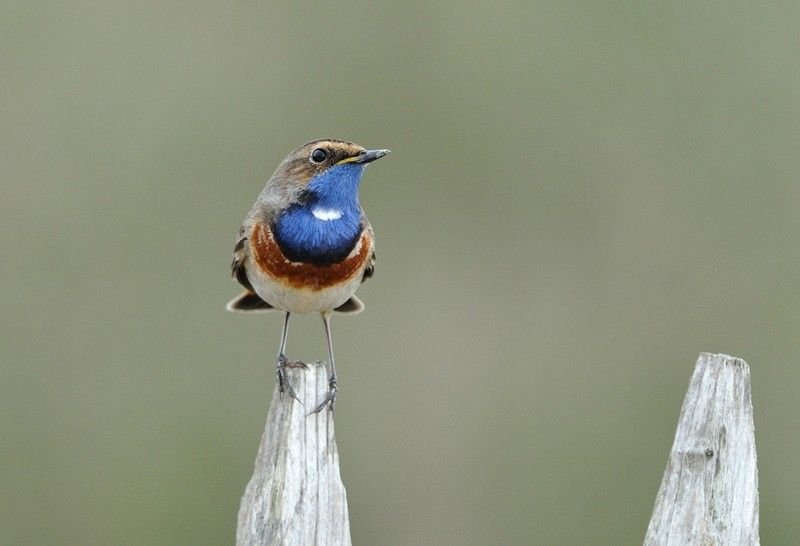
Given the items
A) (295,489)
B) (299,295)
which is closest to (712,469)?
(295,489)

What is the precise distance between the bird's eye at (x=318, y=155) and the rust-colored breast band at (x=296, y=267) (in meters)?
0.31

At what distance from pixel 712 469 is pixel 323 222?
193cm

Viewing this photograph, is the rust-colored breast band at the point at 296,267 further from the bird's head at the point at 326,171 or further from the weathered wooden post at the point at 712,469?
the weathered wooden post at the point at 712,469

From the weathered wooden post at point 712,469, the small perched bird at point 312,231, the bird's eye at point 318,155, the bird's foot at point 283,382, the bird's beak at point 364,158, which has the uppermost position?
the bird's eye at point 318,155

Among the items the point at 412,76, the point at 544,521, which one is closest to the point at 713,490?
the point at 544,521

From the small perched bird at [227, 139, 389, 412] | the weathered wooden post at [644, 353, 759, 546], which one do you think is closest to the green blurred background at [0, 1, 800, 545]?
the small perched bird at [227, 139, 389, 412]

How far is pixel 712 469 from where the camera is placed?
3.69 m

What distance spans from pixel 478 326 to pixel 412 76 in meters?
1.48

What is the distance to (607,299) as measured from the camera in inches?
291

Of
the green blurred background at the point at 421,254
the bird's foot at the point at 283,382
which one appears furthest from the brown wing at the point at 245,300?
the green blurred background at the point at 421,254

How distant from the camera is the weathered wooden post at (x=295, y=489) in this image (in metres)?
3.78

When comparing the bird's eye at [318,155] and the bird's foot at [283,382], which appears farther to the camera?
the bird's eye at [318,155]

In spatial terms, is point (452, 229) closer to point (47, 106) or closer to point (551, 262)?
point (551, 262)

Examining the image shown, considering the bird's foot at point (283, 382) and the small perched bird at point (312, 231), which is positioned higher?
the small perched bird at point (312, 231)
